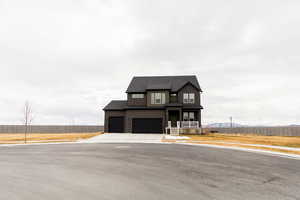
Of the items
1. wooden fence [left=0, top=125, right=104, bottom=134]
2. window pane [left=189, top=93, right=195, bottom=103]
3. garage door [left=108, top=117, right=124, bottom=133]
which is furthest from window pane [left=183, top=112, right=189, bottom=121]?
wooden fence [left=0, top=125, right=104, bottom=134]

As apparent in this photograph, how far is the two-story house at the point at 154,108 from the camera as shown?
29.6 metres

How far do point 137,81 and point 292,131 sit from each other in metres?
34.5

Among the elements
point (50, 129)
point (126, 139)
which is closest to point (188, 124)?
point (126, 139)

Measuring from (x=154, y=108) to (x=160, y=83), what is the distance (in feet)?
20.3

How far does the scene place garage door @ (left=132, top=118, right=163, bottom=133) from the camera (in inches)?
1160

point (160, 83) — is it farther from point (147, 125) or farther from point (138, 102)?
point (147, 125)

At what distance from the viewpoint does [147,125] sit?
29.7m

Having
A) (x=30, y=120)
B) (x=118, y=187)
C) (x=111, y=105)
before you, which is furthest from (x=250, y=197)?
(x=111, y=105)

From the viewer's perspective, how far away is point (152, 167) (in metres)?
7.61

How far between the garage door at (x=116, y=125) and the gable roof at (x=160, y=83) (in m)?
5.59

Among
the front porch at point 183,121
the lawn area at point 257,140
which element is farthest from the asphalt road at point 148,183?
the front porch at point 183,121

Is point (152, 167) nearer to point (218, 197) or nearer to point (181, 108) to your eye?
point (218, 197)

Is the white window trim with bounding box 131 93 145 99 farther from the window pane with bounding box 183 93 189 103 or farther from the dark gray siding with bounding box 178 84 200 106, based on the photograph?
the window pane with bounding box 183 93 189 103

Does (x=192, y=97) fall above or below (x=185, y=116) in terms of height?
above
